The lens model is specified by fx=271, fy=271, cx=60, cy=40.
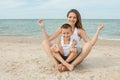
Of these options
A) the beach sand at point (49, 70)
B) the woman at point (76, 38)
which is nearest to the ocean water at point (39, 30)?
the beach sand at point (49, 70)

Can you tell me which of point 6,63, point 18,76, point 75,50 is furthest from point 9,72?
point 75,50

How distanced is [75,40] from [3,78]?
63.7 inches

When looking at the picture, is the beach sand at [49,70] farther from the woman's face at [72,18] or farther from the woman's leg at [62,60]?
the woman's face at [72,18]

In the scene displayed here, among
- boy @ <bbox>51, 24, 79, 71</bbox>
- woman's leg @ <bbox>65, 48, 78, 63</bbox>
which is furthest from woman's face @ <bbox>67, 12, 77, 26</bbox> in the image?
woman's leg @ <bbox>65, 48, 78, 63</bbox>

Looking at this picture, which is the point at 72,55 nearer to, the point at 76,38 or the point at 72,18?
the point at 76,38

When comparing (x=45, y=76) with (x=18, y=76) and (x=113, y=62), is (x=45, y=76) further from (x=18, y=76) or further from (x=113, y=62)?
(x=113, y=62)

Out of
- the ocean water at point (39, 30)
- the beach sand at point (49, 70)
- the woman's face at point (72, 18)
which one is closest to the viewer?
the beach sand at point (49, 70)

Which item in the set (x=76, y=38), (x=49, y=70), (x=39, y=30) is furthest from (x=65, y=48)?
(x=39, y=30)

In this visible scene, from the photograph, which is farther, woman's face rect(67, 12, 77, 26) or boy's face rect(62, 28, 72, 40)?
woman's face rect(67, 12, 77, 26)

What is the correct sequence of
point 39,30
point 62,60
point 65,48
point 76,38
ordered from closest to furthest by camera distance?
point 62,60 → point 65,48 → point 76,38 → point 39,30

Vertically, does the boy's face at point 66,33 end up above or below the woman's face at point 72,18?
below

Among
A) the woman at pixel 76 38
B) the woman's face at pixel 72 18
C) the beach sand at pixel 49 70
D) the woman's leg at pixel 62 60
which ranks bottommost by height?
the beach sand at pixel 49 70

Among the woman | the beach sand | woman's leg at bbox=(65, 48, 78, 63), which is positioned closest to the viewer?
the beach sand

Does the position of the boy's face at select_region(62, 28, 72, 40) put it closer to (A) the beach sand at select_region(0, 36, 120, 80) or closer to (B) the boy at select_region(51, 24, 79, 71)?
(B) the boy at select_region(51, 24, 79, 71)
